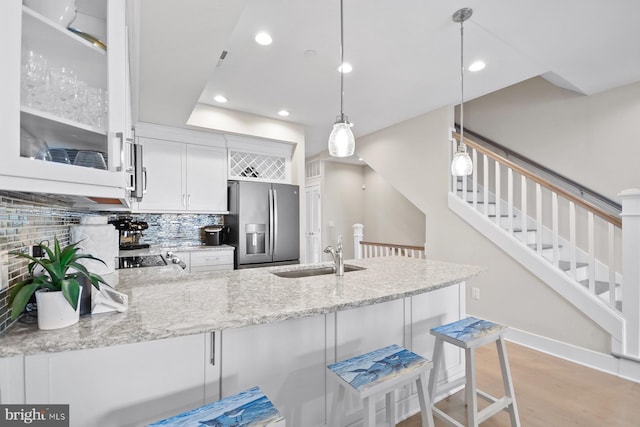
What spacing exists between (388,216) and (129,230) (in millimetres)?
4784

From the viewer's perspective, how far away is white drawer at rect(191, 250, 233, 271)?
341cm

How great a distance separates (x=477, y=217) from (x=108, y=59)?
3504 millimetres

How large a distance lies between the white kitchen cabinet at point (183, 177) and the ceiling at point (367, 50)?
1.24 ft

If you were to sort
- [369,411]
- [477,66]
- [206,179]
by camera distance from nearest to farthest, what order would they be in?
[369,411], [477,66], [206,179]

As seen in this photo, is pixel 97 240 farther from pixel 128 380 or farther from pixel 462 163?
pixel 462 163

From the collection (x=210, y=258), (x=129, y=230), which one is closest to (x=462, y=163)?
(x=210, y=258)

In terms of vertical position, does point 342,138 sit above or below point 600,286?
above

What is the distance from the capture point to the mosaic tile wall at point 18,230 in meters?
0.88

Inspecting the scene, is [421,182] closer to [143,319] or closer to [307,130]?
[307,130]

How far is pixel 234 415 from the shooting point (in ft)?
2.95

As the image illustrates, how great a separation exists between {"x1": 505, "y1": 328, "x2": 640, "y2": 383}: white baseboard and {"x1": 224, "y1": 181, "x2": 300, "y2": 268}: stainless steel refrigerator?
8.97ft

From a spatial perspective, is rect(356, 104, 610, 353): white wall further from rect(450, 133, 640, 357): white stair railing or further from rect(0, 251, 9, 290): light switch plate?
rect(0, 251, 9, 290): light switch plate

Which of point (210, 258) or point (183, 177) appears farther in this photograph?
point (183, 177)

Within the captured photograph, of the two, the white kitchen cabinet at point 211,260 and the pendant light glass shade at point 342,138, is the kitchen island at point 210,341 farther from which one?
the white kitchen cabinet at point 211,260
